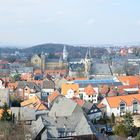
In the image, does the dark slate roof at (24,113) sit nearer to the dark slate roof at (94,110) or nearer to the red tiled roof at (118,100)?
the dark slate roof at (94,110)

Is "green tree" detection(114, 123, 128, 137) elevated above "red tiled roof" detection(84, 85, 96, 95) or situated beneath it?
situated beneath

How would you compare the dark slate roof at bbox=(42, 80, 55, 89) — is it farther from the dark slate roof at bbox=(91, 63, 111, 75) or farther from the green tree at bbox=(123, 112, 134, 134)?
the green tree at bbox=(123, 112, 134, 134)

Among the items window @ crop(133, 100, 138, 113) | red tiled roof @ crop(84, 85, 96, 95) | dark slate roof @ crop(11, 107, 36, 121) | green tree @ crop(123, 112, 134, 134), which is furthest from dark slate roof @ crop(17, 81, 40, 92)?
green tree @ crop(123, 112, 134, 134)

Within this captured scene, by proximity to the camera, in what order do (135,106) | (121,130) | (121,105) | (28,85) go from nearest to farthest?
(121,130), (121,105), (135,106), (28,85)

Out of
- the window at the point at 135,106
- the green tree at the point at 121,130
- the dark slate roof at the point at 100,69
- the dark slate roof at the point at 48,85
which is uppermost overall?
the dark slate roof at the point at 100,69

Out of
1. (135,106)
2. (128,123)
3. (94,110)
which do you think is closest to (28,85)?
(94,110)

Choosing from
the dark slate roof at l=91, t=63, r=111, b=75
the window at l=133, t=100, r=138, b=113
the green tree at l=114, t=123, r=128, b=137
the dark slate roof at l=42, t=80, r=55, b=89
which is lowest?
the green tree at l=114, t=123, r=128, b=137

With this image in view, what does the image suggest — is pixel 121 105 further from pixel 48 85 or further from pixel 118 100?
pixel 48 85

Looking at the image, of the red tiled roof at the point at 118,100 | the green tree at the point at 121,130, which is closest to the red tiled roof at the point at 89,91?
the red tiled roof at the point at 118,100

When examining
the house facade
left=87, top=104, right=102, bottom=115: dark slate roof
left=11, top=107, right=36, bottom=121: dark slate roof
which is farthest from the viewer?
the house facade

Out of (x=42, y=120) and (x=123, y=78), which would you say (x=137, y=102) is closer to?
(x=42, y=120)

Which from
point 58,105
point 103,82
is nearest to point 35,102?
point 58,105
